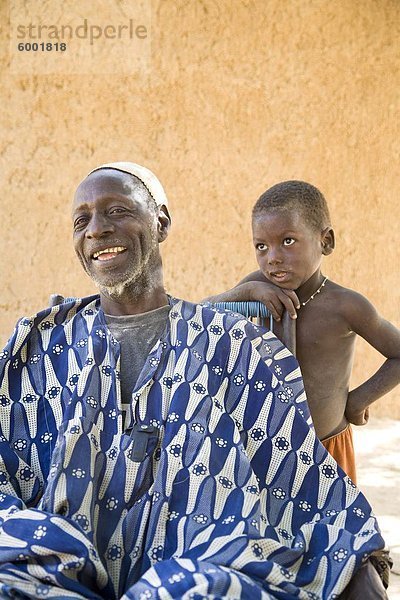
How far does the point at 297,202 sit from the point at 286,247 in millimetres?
170

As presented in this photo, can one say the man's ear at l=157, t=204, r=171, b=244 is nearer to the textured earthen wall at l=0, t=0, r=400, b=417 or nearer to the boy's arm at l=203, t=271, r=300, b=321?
the boy's arm at l=203, t=271, r=300, b=321

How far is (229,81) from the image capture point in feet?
23.3

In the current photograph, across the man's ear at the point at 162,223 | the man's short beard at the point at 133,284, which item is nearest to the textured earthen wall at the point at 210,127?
the man's ear at the point at 162,223

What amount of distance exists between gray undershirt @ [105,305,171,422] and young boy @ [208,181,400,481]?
0.46m

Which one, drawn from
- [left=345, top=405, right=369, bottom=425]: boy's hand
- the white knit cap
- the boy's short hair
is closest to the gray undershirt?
the white knit cap

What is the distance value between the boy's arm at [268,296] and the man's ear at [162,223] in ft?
1.18

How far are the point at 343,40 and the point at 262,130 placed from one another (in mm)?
1050

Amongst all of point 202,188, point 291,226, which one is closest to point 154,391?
point 291,226

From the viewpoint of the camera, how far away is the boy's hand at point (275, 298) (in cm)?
270

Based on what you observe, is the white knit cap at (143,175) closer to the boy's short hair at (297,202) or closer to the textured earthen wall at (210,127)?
the boy's short hair at (297,202)

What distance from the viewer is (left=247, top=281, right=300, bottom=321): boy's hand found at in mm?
2701

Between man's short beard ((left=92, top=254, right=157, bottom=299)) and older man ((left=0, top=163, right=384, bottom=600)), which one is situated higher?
man's short beard ((left=92, top=254, right=157, bottom=299))

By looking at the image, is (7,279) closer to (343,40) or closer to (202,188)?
(202,188)

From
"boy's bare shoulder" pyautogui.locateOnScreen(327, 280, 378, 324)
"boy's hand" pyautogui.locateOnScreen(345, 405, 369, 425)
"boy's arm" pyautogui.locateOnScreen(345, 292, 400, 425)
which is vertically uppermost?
"boy's bare shoulder" pyautogui.locateOnScreen(327, 280, 378, 324)
